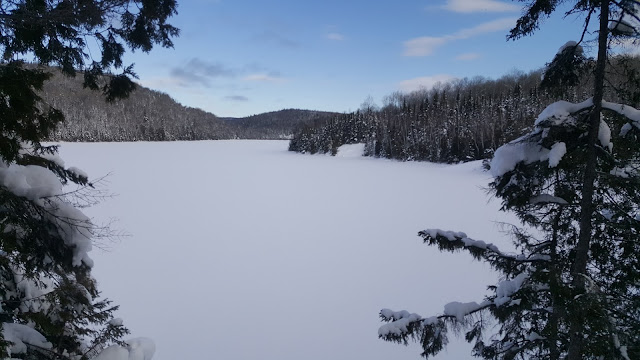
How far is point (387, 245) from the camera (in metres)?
14.2

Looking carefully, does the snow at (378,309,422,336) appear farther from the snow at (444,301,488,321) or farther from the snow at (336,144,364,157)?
the snow at (336,144,364,157)

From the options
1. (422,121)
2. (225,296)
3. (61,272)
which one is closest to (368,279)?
(225,296)

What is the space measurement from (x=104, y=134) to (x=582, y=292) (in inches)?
4468

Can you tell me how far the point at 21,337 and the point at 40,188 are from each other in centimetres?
121

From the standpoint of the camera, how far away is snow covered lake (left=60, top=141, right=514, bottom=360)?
8.22 metres

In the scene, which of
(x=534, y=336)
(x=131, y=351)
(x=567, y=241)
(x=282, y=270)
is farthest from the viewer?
(x=282, y=270)

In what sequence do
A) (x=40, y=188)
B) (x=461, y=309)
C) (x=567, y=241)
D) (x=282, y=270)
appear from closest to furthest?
(x=40, y=188)
(x=461, y=309)
(x=567, y=241)
(x=282, y=270)

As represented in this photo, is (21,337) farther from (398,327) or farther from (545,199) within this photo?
(545,199)

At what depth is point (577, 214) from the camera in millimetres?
3672

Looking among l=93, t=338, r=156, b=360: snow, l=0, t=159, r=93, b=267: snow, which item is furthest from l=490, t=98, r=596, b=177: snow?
l=93, t=338, r=156, b=360: snow

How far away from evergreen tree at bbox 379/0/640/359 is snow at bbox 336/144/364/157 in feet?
225

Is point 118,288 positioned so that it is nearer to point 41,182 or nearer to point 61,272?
point 61,272

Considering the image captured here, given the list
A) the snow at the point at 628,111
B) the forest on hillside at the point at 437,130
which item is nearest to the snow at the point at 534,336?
the snow at the point at 628,111

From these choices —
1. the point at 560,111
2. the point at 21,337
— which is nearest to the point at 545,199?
the point at 560,111
